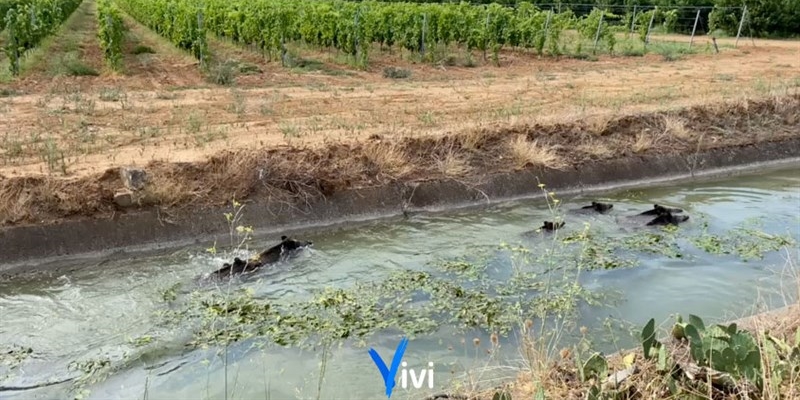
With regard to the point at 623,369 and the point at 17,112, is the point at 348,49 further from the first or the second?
the point at 623,369

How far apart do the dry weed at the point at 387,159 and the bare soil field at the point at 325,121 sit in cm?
2

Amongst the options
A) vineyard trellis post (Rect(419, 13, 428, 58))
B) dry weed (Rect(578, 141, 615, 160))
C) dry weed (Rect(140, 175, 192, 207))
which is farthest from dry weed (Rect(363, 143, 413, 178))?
vineyard trellis post (Rect(419, 13, 428, 58))

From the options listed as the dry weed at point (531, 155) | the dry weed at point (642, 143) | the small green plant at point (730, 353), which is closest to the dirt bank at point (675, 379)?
the small green plant at point (730, 353)

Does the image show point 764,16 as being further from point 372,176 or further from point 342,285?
point 342,285

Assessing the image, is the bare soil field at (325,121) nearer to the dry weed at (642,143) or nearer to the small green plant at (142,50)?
the dry weed at (642,143)

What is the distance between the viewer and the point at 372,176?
35.0 ft

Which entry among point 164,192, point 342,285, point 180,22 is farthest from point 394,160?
point 180,22

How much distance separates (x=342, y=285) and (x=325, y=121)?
231 inches

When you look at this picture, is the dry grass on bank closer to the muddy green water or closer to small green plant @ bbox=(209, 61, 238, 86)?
the muddy green water

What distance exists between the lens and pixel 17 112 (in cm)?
1295

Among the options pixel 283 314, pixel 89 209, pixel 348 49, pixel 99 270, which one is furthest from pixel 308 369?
pixel 348 49

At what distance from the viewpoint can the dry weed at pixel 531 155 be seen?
1180 centimetres

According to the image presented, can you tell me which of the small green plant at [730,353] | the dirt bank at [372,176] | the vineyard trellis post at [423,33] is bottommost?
the dirt bank at [372,176]

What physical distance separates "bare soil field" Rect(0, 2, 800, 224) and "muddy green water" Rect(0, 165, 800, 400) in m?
1.01
